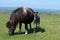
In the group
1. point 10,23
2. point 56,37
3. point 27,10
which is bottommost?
point 56,37

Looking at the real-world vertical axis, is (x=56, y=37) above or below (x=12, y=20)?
below

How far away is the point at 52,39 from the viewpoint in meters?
14.1

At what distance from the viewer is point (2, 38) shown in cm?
1466

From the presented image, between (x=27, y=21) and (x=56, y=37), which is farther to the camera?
(x=27, y=21)

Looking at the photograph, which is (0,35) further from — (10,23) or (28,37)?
(28,37)

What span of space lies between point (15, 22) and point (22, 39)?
1.86 m

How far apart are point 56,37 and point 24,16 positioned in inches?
120

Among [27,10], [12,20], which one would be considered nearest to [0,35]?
[12,20]

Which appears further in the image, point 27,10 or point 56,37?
point 27,10

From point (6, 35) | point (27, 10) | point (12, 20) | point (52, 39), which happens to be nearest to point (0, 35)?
point (6, 35)

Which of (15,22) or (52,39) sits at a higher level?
(15,22)

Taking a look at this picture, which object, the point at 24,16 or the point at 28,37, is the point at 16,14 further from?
the point at 28,37

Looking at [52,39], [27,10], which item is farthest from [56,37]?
[27,10]

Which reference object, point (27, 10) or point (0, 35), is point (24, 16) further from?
point (0, 35)
